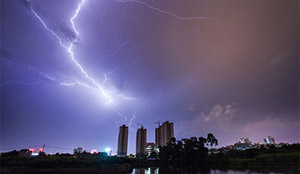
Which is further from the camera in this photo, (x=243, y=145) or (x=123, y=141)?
(x=243, y=145)

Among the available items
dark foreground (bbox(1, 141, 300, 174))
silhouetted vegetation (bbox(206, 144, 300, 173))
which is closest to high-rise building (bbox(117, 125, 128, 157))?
dark foreground (bbox(1, 141, 300, 174))

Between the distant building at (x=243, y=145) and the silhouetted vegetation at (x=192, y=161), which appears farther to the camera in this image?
the distant building at (x=243, y=145)

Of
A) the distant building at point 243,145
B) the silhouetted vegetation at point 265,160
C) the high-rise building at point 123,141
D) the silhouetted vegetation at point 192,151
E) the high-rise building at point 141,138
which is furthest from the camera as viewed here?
the high-rise building at point 141,138

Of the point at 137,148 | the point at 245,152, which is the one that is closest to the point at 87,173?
the point at 245,152

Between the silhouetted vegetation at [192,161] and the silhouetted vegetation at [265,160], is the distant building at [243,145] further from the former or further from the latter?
the silhouetted vegetation at [265,160]

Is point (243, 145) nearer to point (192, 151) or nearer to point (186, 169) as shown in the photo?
point (192, 151)

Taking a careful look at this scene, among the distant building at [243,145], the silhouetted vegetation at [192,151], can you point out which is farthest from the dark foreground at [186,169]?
the distant building at [243,145]

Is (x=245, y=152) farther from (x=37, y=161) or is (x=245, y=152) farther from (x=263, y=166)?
(x=37, y=161)

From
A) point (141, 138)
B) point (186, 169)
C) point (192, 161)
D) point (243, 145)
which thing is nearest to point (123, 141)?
point (141, 138)
